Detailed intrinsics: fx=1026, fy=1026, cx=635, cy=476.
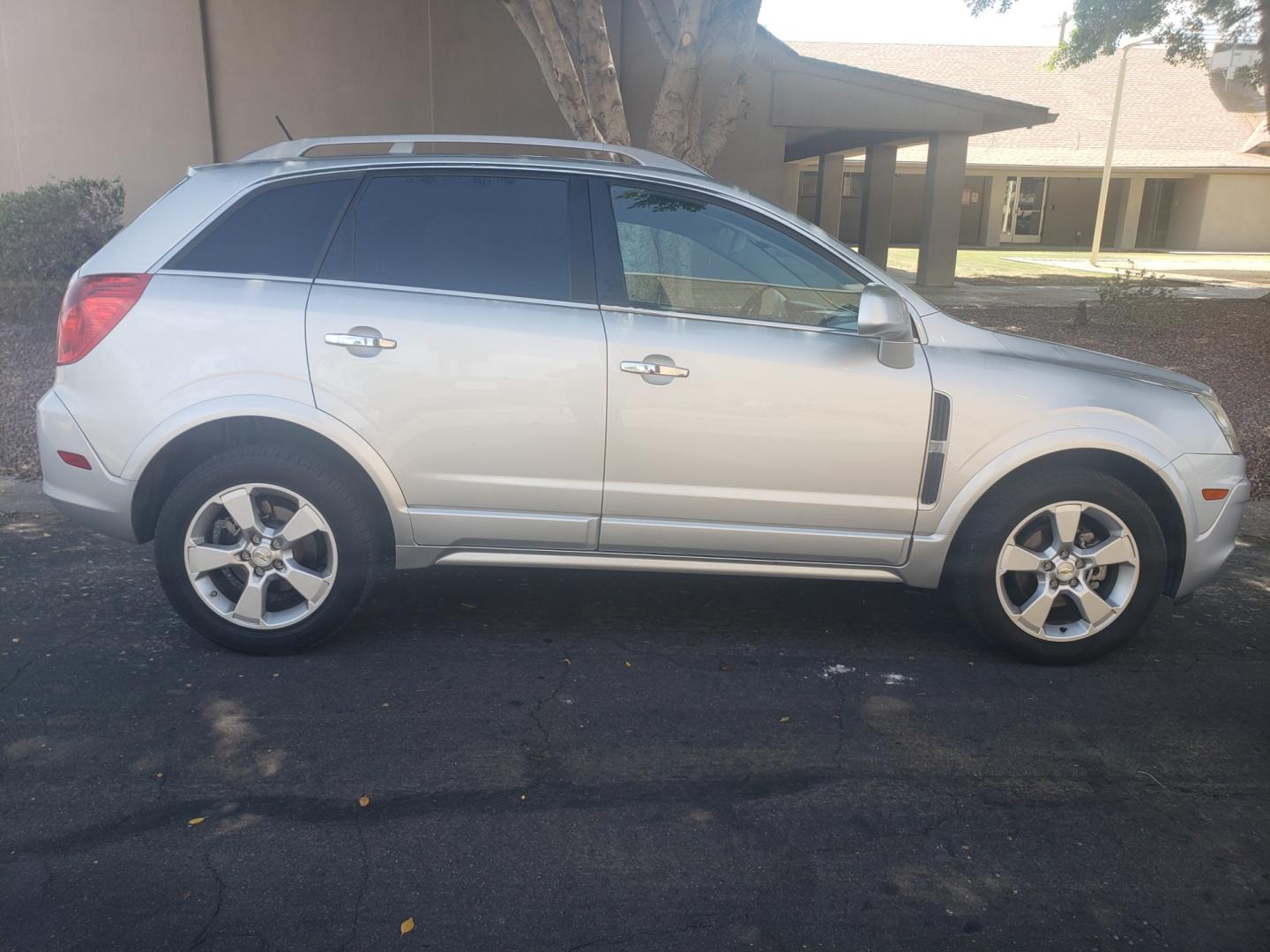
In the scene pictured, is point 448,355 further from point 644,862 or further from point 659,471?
point 644,862

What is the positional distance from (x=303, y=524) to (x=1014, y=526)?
9.57 feet

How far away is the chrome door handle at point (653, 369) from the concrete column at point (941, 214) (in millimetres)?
15830

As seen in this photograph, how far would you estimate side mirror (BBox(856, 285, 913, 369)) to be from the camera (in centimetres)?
395

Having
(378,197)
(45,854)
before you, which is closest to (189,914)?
(45,854)

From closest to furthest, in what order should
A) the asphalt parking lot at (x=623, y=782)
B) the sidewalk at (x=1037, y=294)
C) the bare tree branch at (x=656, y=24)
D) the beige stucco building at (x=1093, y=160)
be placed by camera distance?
the asphalt parking lot at (x=623, y=782) < the bare tree branch at (x=656, y=24) < the sidewalk at (x=1037, y=294) < the beige stucco building at (x=1093, y=160)

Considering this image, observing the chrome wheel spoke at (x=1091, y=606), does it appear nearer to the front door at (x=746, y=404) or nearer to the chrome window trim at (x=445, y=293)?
the front door at (x=746, y=404)

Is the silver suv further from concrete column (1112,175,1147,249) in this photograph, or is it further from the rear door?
concrete column (1112,175,1147,249)

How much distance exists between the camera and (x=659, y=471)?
420 cm

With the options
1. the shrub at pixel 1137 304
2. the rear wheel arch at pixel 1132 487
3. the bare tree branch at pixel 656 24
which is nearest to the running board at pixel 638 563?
the rear wheel arch at pixel 1132 487

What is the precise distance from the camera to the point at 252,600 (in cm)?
420

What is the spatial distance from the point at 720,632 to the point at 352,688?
164 cm

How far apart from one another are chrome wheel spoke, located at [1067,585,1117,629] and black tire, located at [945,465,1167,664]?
0.05 m

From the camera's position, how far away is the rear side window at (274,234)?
421 centimetres

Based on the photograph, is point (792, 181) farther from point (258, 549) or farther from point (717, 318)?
point (258, 549)
